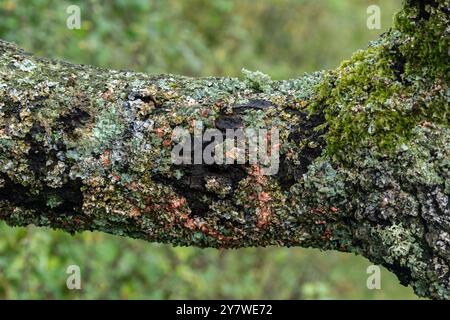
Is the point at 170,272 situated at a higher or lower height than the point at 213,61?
lower

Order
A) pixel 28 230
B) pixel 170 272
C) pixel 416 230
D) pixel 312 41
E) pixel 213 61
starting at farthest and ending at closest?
1. pixel 312 41
2. pixel 213 61
3. pixel 170 272
4. pixel 28 230
5. pixel 416 230

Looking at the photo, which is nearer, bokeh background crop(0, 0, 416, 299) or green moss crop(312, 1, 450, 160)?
green moss crop(312, 1, 450, 160)

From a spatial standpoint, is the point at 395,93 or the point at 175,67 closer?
the point at 395,93

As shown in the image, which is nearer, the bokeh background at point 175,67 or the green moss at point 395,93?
the green moss at point 395,93

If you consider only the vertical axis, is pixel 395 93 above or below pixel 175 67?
below

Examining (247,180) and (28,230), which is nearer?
(247,180)
